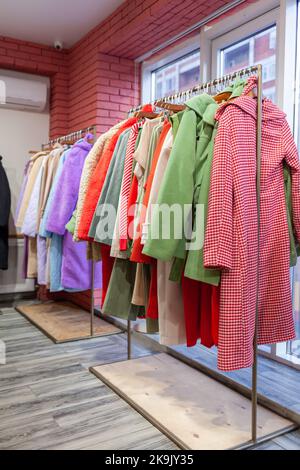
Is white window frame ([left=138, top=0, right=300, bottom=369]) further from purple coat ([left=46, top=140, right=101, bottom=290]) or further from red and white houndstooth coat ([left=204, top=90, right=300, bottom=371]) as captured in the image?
purple coat ([left=46, top=140, right=101, bottom=290])

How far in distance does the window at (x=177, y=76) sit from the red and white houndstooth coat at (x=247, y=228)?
6.16 ft

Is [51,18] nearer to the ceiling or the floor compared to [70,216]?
nearer to the ceiling

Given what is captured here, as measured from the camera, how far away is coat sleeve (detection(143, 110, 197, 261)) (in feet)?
5.99

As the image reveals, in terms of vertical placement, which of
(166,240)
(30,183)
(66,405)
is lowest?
(66,405)

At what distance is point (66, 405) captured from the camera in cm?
228

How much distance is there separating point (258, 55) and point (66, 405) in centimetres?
258

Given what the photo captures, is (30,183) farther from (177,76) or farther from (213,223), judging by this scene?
(213,223)

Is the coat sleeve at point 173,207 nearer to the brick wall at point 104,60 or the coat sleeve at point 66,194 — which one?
the coat sleeve at point 66,194

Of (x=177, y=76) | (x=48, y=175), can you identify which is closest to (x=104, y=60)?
(x=177, y=76)

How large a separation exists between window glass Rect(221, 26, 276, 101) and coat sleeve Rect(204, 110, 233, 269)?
1.24 meters

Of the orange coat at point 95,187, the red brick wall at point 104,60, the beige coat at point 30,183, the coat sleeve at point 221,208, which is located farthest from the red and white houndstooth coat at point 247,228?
the beige coat at point 30,183

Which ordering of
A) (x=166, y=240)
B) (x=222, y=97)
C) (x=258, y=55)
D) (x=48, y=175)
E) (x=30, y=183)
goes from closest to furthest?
(x=166, y=240)
(x=222, y=97)
(x=258, y=55)
(x=48, y=175)
(x=30, y=183)

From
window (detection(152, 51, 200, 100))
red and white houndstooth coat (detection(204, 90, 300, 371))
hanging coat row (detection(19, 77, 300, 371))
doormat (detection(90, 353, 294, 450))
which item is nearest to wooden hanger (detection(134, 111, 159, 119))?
hanging coat row (detection(19, 77, 300, 371))

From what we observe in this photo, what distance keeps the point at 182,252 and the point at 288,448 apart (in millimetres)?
975
